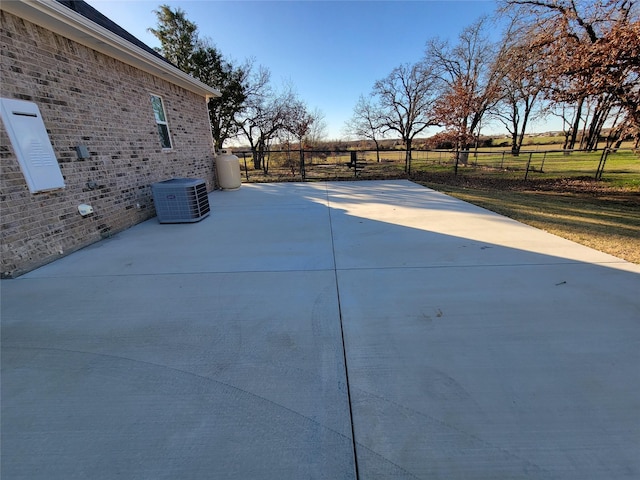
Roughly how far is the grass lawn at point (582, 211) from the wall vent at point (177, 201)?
20.6ft

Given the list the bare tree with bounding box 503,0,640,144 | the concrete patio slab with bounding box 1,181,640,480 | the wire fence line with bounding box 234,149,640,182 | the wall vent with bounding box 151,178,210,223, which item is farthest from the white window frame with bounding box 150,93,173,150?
the bare tree with bounding box 503,0,640,144

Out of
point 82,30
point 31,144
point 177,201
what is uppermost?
point 82,30

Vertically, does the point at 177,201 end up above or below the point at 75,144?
below

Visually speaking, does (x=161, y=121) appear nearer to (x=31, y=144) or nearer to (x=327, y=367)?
(x=31, y=144)

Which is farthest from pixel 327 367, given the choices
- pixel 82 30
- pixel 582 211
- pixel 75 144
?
pixel 582 211

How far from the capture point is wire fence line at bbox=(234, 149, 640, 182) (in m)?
11.8

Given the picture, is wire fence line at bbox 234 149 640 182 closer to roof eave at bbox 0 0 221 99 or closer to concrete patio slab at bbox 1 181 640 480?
roof eave at bbox 0 0 221 99

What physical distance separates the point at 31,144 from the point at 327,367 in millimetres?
4576

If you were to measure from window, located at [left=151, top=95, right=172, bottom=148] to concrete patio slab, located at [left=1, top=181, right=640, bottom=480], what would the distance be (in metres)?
4.38

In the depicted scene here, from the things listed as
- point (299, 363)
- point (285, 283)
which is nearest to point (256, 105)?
point (285, 283)

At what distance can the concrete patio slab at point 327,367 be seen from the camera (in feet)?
4.25

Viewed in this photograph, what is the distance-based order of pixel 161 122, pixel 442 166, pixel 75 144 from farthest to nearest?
1. pixel 442 166
2. pixel 161 122
3. pixel 75 144

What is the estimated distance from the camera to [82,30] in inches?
155

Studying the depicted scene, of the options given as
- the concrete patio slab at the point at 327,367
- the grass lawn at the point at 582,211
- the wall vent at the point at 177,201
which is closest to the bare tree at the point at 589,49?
the grass lawn at the point at 582,211
